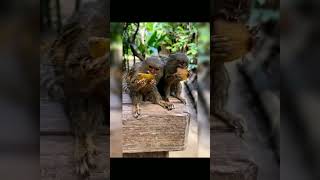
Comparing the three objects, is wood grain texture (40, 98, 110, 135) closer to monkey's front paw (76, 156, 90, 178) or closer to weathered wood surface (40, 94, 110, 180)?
weathered wood surface (40, 94, 110, 180)

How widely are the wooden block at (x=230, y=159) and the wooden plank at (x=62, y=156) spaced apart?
68 cm

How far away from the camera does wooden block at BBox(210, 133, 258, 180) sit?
9.33 ft

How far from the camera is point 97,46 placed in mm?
2809

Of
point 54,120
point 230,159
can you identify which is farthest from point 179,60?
point 54,120

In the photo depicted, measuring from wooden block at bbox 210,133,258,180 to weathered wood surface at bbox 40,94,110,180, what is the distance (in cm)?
67

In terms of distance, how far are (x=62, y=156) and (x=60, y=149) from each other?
0.05 m

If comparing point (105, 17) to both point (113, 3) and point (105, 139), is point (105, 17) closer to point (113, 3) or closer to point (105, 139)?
point (113, 3)

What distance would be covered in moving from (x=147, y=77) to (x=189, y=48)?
0.37 m

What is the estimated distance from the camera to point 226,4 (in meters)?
2.81

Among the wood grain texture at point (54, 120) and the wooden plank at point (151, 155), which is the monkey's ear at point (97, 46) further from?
the wooden plank at point (151, 155)

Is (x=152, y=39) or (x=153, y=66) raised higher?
(x=152, y=39)

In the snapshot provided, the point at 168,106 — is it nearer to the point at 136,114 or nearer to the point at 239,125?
the point at 136,114

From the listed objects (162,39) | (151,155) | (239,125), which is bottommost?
(151,155)

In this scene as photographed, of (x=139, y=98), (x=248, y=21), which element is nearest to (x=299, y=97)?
(x=248, y=21)
